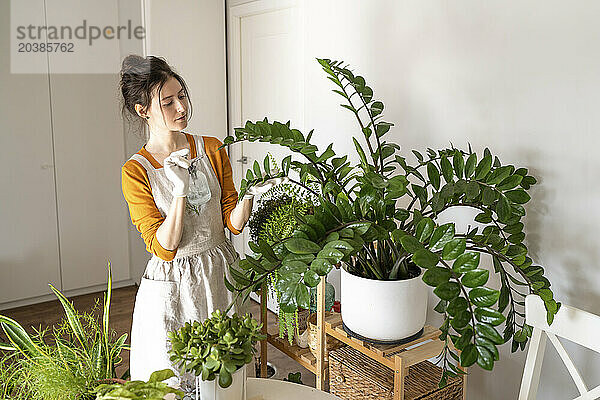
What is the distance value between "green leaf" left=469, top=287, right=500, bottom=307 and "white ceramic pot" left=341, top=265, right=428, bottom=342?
1.20ft

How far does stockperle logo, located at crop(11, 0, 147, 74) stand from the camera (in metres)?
3.39

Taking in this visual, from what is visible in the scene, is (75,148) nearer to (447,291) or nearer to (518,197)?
(518,197)

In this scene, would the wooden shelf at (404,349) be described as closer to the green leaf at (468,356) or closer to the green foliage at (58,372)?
the green leaf at (468,356)

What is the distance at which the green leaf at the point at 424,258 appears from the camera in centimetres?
134

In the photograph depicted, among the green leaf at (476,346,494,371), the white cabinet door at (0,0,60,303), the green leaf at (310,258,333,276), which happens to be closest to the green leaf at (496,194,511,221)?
the green leaf at (476,346,494,371)

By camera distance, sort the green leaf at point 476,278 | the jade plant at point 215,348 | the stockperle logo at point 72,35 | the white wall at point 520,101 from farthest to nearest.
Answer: the stockperle logo at point 72,35
the white wall at point 520,101
the green leaf at point 476,278
the jade plant at point 215,348

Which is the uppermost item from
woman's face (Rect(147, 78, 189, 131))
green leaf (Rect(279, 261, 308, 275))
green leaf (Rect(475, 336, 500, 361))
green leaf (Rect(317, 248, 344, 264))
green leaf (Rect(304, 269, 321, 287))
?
woman's face (Rect(147, 78, 189, 131))

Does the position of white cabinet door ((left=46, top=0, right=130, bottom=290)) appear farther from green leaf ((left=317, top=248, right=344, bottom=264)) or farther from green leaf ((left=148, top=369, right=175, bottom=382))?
green leaf ((left=148, top=369, right=175, bottom=382))

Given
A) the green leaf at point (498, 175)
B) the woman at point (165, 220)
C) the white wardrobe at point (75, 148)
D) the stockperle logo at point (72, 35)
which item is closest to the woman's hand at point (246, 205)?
the woman at point (165, 220)

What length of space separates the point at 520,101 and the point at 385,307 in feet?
2.98

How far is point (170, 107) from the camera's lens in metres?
1.94

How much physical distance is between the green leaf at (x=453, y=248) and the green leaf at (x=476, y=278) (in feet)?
0.19

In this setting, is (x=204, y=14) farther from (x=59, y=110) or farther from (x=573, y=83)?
(x=573, y=83)

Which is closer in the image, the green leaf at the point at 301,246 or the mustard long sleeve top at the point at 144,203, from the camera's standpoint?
the green leaf at the point at 301,246
